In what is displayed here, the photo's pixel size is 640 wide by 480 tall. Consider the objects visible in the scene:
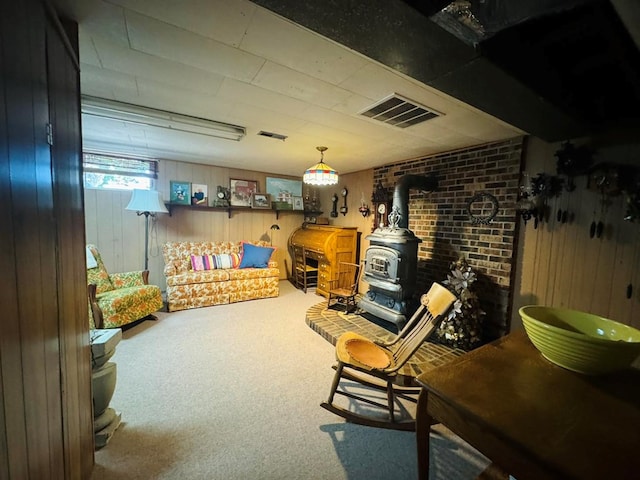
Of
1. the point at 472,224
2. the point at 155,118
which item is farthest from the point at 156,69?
the point at 472,224

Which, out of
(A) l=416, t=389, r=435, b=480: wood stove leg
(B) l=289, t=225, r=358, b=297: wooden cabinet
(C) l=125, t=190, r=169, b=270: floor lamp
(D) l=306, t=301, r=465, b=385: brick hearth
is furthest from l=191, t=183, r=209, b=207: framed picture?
(A) l=416, t=389, r=435, b=480: wood stove leg

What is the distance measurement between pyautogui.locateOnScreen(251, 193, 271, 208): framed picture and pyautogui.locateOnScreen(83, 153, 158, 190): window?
159cm

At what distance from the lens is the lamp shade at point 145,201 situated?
346 centimetres

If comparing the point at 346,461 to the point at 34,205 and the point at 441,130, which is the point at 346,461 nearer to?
the point at 34,205

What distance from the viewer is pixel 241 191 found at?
4.70 meters

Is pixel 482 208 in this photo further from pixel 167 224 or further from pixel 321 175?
pixel 167 224

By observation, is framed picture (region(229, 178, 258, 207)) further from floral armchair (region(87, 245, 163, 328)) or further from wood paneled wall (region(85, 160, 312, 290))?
floral armchair (region(87, 245, 163, 328))

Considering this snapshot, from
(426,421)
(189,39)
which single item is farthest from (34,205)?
(426,421)

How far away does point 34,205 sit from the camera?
2.44ft

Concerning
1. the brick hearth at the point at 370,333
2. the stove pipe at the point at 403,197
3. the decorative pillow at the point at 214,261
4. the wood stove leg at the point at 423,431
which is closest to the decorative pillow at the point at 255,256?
the decorative pillow at the point at 214,261

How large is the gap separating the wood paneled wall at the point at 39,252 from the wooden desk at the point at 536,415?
115 centimetres

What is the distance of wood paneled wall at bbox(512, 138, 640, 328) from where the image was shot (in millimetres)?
1890

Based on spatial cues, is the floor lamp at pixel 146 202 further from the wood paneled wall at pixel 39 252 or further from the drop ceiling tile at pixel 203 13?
the drop ceiling tile at pixel 203 13

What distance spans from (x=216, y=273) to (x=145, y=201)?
4.61ft
